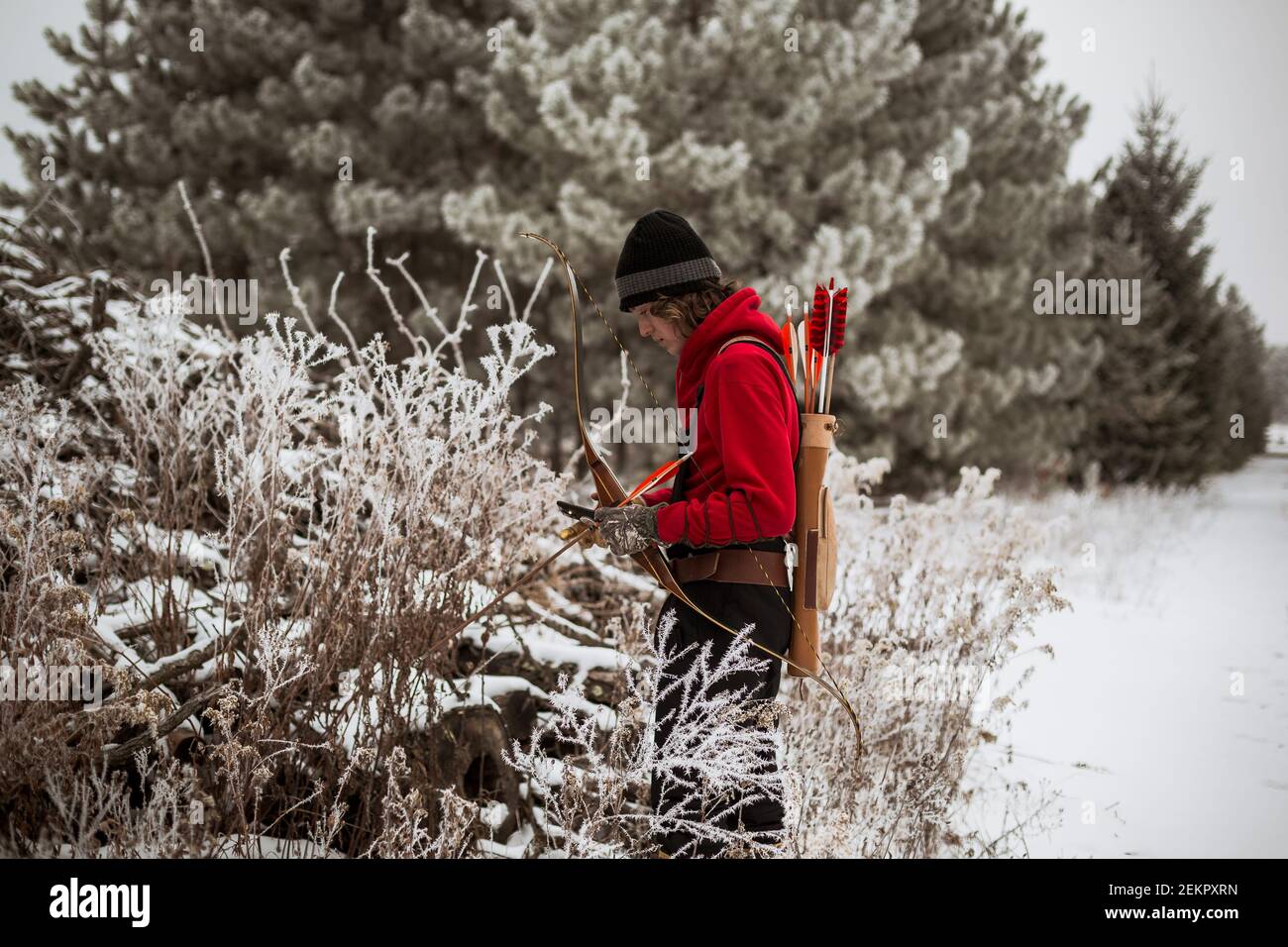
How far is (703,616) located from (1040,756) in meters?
2.56

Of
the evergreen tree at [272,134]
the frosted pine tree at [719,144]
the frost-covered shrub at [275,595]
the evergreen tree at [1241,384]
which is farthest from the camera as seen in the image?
the evergreen tree at [1241,384]

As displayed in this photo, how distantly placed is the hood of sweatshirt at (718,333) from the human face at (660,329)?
0.14 ft

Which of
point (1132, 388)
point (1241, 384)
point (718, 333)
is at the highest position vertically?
point (1241, 384)

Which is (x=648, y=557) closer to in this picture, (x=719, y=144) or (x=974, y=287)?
(x=719, y=144)

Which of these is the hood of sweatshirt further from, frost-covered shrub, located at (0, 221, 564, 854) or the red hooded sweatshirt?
frost-covered shrub, located at (0, 221, 564, 854)

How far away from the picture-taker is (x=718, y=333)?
234cm

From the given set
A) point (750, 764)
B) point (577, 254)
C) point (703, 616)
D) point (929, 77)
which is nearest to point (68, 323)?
point (703, 616)

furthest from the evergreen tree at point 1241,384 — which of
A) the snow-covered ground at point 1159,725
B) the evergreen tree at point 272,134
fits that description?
the evergreen tree at point 272,134

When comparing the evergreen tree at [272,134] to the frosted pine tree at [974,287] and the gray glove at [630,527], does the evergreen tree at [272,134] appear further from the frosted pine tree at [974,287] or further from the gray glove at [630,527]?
the gray glove at [630,527]

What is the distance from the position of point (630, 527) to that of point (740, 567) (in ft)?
1.00

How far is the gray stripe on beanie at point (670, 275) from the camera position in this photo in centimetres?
239

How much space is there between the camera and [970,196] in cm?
1183

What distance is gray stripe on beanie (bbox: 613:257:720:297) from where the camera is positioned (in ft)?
7.85

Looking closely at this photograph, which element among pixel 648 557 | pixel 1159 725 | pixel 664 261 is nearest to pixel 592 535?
pixel 648 557
